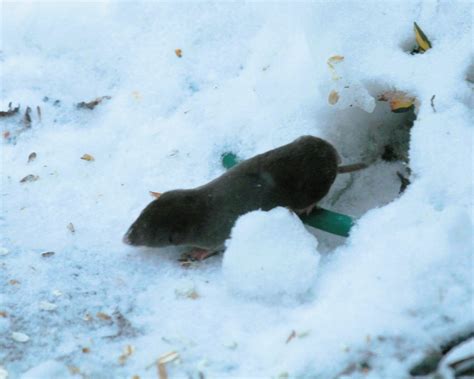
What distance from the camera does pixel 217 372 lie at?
2238 millimetres

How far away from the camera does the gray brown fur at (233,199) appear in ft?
9.79

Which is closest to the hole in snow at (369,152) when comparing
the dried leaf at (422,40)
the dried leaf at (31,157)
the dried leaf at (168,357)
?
the dried leaf at (422,40)

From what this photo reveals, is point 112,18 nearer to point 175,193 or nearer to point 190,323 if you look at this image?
point 175,193

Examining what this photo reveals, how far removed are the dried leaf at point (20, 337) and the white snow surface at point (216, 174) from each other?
0.02 meters

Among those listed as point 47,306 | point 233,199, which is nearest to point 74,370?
point 47,306

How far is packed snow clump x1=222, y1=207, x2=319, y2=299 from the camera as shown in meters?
→ 2.58

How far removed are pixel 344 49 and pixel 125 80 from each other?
1363mm

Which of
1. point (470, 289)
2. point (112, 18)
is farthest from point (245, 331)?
point (112, 18)

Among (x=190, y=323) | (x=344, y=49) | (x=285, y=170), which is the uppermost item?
(x=344, y=49)

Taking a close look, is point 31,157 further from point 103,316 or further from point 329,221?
point 329,221

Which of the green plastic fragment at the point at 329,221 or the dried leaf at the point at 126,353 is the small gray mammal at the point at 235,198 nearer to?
the green plastic fragment at the point at 329,221

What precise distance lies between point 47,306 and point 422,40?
75.5 inches

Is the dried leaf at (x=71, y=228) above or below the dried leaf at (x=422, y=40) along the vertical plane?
below

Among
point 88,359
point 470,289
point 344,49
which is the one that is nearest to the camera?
point 470,289
